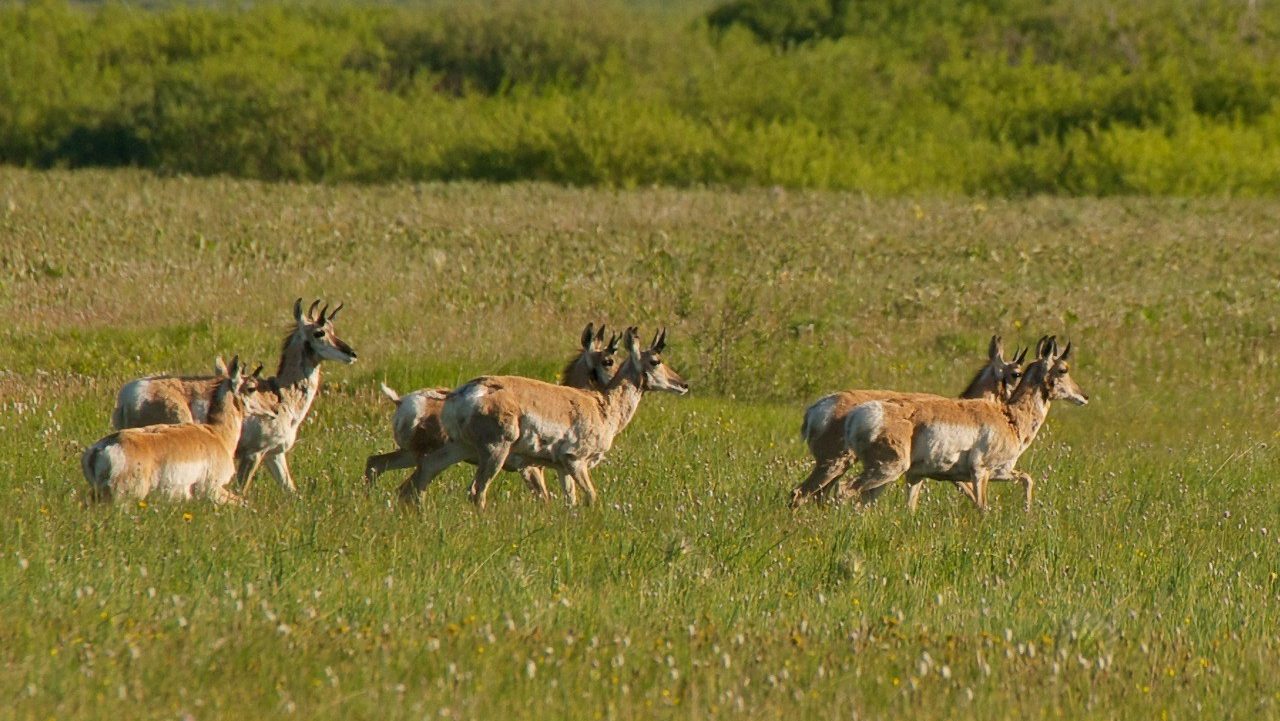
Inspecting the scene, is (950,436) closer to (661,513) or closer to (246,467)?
(661,513)

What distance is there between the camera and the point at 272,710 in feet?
23.5

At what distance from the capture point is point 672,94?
2143 inches

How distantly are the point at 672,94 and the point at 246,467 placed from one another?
1641 inches

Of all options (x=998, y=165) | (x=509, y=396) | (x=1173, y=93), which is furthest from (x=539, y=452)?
(x=1173, y=93)

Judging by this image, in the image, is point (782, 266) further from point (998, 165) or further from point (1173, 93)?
point (1173, 93)

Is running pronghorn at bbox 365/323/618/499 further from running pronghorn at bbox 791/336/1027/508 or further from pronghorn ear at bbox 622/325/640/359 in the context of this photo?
running pronghorn at bbox 791/336/1027/508

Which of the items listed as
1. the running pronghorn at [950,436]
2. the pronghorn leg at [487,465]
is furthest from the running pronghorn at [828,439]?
the pronghorn leg at [487,465]

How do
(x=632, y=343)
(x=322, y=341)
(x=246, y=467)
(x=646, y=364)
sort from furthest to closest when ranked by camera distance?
(x=322, y=341) → (x=646, y=364) → (x=632, y=343) → (x=246, y=467)

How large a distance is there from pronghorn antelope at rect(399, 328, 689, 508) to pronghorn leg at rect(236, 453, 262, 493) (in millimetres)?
1329

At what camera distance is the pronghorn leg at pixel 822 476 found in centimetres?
1319

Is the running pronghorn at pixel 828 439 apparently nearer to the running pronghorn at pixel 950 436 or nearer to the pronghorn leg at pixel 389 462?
the running pronghorn at pixel 950 436

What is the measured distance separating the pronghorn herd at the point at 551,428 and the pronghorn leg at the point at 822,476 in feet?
0.03

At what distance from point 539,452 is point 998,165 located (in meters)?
37.5

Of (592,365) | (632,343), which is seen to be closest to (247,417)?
(592,365)
